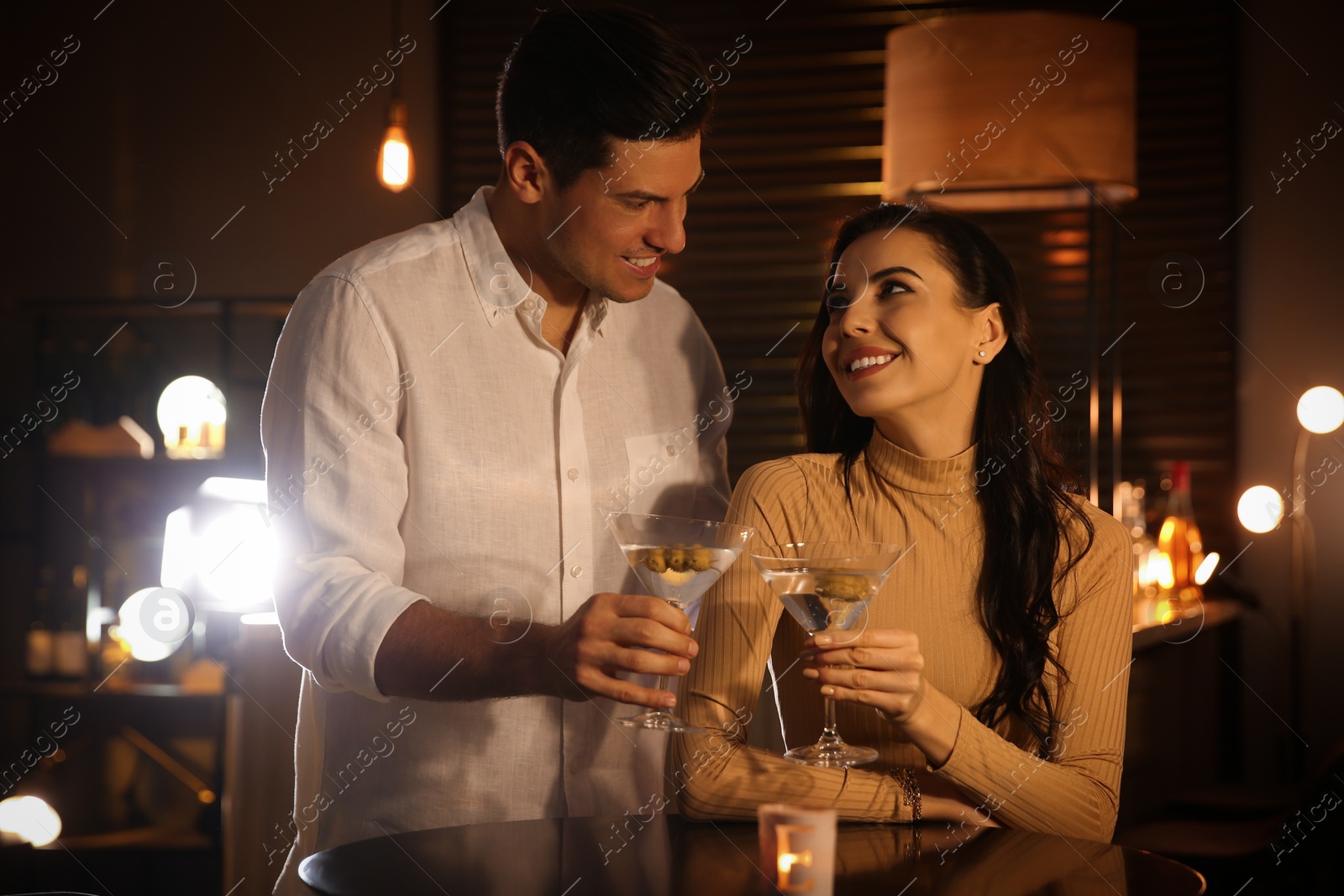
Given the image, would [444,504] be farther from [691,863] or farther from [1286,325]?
[1286,325]

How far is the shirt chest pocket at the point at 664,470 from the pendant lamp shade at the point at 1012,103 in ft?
4.63

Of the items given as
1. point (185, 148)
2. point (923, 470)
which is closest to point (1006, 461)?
point (923, 470)

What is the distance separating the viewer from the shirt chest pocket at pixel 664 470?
6.84 ft

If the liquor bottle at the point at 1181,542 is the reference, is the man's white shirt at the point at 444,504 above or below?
below

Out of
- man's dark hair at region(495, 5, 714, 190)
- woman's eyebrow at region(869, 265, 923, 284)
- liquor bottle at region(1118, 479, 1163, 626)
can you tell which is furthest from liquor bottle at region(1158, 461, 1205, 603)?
man's dark hair at region(495, 5, 714, 190)

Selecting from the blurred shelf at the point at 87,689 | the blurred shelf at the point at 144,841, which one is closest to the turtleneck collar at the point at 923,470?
the blurred shelf at the point at 87,689

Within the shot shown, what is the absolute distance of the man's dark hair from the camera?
6.13 feet

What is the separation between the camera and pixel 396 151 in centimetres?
385

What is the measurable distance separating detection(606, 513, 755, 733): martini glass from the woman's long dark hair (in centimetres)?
47

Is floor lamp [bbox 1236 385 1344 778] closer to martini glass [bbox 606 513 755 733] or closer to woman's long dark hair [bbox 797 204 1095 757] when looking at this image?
woman's long dark hair [bbox 797 204 1095 757]

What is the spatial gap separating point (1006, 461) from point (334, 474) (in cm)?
111

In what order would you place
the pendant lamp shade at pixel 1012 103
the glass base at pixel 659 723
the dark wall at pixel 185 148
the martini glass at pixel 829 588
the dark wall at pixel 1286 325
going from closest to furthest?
the glass base at pixel 659 723 < the martini glass at pixel 829 588 < the pendant lamp shade at pixel 1012 103 < the dark wall at pixel 1286 325 < the dark wall at pixel 185 148

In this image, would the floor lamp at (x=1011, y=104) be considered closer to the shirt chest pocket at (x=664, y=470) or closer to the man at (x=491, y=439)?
the shirt chest pocket at (x=664, y=470)

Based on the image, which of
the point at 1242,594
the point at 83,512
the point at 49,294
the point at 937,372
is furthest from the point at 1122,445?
the point at 49,294
